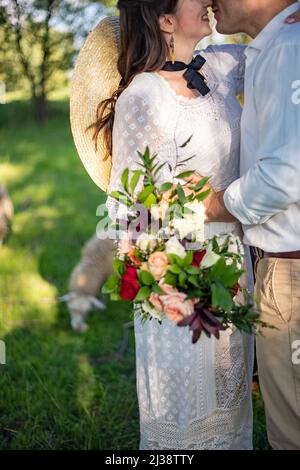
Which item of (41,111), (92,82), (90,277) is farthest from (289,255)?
(41,111)

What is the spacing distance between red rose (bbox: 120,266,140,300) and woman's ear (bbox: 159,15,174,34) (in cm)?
109

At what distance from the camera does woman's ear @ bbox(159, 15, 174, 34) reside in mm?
2535

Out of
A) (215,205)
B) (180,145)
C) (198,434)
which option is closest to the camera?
(215,205)

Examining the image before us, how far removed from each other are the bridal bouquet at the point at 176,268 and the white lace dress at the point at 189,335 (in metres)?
0.46

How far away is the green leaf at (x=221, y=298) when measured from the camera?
6.03 ft

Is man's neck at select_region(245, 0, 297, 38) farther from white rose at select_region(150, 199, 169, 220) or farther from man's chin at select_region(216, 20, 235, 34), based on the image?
white rose at select_region(150, 199, 169, 220)

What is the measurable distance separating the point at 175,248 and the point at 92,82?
117 centimetres

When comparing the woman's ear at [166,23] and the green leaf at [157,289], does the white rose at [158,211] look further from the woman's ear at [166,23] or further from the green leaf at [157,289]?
the woman's ear at [166,23]

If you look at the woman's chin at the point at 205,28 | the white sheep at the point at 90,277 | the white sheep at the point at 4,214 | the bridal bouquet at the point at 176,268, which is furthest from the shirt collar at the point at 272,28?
the white sheep at the point at 4,214

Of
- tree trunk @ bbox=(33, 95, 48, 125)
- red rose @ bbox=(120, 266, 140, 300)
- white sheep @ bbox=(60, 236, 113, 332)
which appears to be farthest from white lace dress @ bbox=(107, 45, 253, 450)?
tree trunk @ bbox=(33, 95, 48, 125)

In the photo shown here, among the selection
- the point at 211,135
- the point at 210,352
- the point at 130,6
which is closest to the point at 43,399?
the point at 210,352

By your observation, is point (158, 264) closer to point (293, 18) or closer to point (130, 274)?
point (130, 274)

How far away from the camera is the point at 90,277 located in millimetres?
4961

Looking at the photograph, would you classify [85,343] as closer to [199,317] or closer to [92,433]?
[92,433]
